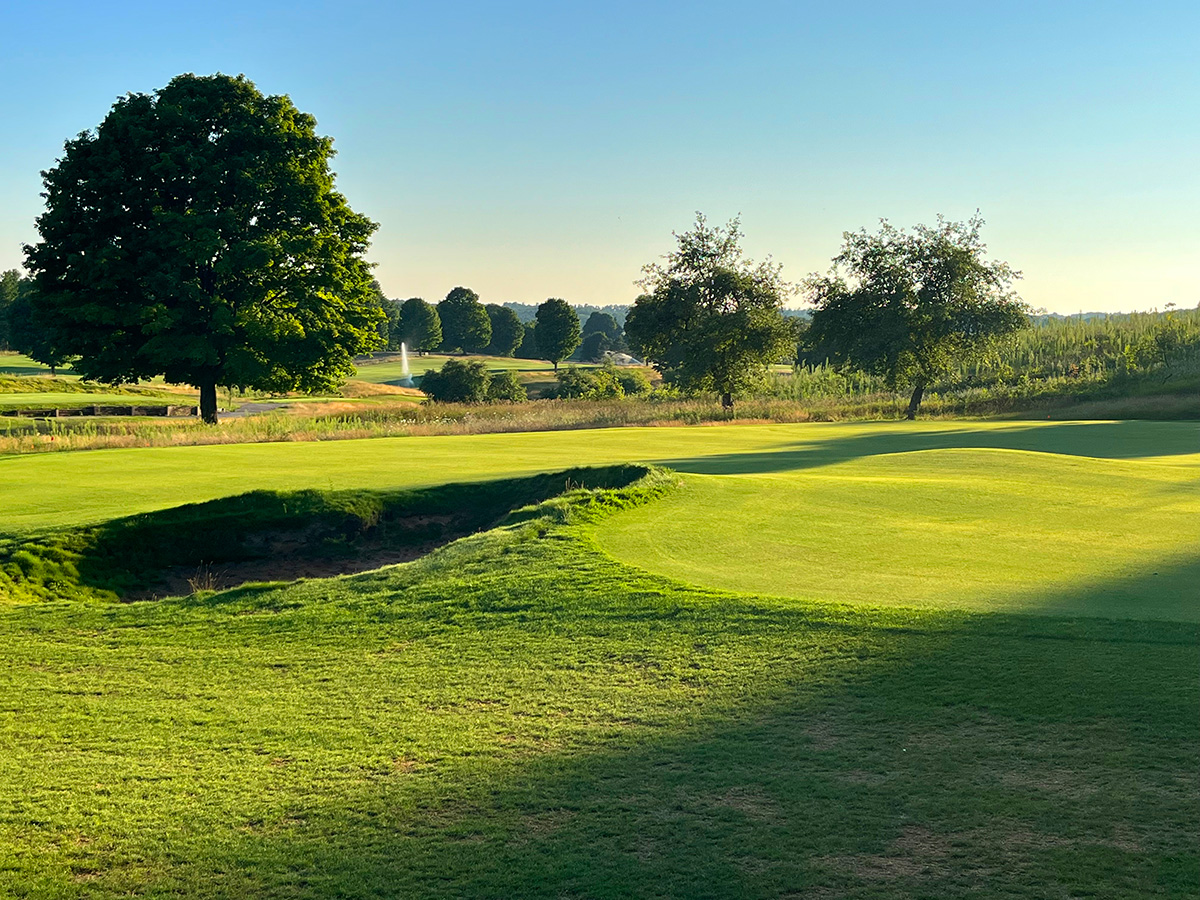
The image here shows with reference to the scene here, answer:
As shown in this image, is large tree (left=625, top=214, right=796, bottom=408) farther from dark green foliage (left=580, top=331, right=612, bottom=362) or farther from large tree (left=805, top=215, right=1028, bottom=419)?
dark green foliage (left=580, top=331, right=612, bottom=362)

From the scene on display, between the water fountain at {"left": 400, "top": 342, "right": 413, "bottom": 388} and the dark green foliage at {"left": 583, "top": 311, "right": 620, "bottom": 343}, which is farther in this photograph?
the dark green foliage at {"left": 583, "top": 311, "right": 620, "bottom": 343}

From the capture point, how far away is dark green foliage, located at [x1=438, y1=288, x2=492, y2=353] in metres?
123

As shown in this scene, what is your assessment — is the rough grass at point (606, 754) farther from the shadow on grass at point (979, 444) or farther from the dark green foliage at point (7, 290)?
the dark green foliage at point (7, 290)

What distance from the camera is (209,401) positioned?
3284 cm

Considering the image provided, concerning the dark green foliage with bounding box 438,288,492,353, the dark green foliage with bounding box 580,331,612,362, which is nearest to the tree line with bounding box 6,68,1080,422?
the dark green foliage with bounding box 438,288,492,353

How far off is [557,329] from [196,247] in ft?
259

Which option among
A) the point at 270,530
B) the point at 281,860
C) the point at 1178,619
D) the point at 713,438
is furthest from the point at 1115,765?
the point at 713,438

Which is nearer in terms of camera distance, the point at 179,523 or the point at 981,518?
the point at 981,518

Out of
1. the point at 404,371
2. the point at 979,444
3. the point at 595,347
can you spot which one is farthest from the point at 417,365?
the point at 979,444

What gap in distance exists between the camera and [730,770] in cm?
480

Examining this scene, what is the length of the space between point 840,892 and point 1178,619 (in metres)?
4.35

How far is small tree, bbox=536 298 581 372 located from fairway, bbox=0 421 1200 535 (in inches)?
3090

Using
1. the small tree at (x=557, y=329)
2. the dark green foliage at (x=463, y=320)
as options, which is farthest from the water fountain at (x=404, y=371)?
the small tree at (x=557, y=329)

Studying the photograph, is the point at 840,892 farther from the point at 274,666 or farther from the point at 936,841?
the point at 274,666
